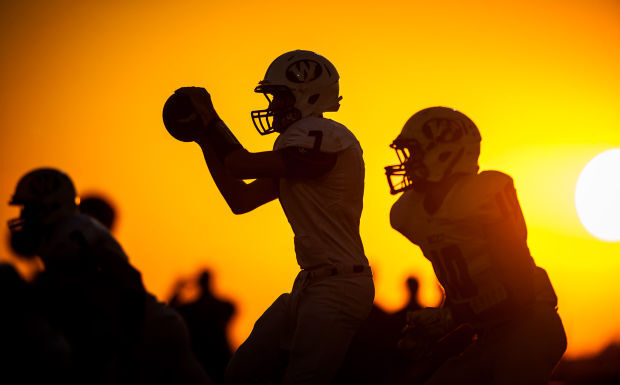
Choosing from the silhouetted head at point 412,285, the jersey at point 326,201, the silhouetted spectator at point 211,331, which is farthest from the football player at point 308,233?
the silhouetted head at point 412,285

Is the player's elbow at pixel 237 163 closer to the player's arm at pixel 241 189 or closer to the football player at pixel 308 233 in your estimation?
the football player at pixel 308 233

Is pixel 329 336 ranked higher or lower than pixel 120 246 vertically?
lower

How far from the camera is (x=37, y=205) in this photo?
9016 millimetres

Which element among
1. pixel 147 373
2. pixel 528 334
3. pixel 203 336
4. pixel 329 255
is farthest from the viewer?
pixel 203 336

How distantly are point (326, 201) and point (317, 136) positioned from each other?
413 millimetres

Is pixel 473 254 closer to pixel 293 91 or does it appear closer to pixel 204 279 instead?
pixel 293 91

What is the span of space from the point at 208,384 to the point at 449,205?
6.88 ft

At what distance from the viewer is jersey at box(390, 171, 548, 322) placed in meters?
7.58

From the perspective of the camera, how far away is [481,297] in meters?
7.75

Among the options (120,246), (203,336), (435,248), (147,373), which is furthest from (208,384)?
(203,336)

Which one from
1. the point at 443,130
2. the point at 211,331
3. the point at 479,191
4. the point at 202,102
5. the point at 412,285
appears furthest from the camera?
the point at 412,285

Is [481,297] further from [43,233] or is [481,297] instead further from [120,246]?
[43,233]

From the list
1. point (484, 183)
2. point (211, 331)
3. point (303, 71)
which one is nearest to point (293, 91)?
point (303, 71)

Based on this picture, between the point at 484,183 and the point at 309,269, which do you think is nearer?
the point at 484,183
